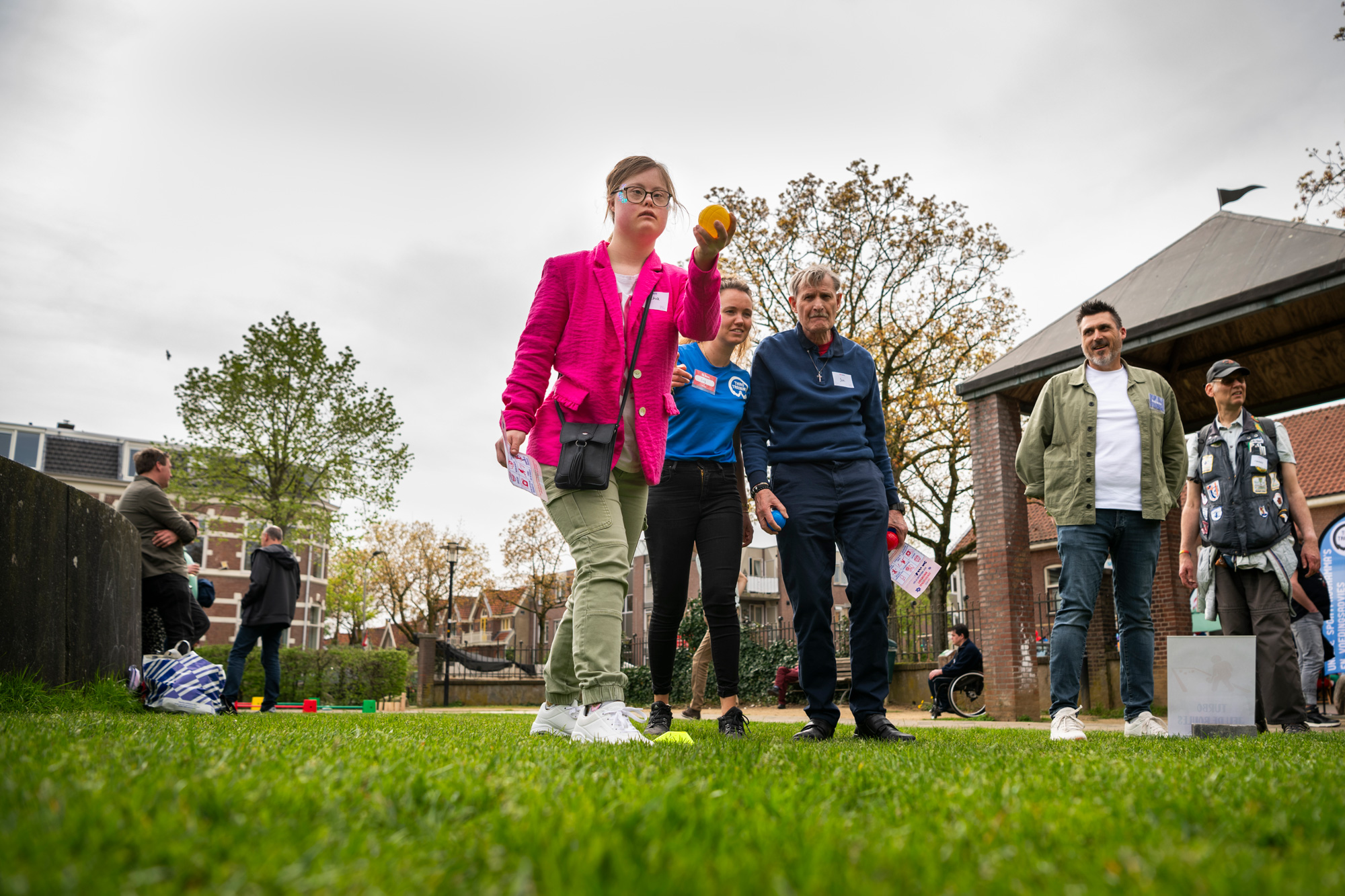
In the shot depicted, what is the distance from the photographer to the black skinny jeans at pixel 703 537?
458 cm

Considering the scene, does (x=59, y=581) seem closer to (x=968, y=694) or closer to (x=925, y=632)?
(x=968, y=694)

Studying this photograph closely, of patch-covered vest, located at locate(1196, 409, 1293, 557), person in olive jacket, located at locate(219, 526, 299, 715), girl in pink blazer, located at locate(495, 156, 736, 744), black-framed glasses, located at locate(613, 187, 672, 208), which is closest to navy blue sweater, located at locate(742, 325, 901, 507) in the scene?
girl in pink blazer, located at locate(495, 156, 736, 744)

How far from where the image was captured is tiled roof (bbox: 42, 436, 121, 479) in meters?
55.9

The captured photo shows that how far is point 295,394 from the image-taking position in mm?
27516

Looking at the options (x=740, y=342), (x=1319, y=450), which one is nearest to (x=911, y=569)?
(x=740, y=342)

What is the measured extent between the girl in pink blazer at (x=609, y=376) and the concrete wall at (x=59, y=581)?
324 cm

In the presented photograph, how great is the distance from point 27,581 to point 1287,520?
8090 mm

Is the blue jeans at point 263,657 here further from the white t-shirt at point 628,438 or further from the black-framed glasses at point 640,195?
the black-framed glasses at point 640,195

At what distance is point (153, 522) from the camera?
8.05 m

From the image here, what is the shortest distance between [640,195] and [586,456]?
1.28 m

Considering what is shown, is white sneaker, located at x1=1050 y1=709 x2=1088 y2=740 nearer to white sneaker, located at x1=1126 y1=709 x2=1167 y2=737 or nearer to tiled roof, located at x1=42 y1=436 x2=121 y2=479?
white sneaker, located at x1=1126 y1=709 x2=1167 y2=737

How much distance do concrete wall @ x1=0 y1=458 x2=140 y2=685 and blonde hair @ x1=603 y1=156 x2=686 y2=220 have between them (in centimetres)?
370

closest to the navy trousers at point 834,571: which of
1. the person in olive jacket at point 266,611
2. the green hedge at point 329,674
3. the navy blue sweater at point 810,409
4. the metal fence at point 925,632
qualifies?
the navy blue sweater at point 810,409

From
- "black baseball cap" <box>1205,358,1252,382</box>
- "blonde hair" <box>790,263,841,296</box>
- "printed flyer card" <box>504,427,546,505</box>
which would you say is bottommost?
"printed flyer card" <box>504,427,546,505</box>
